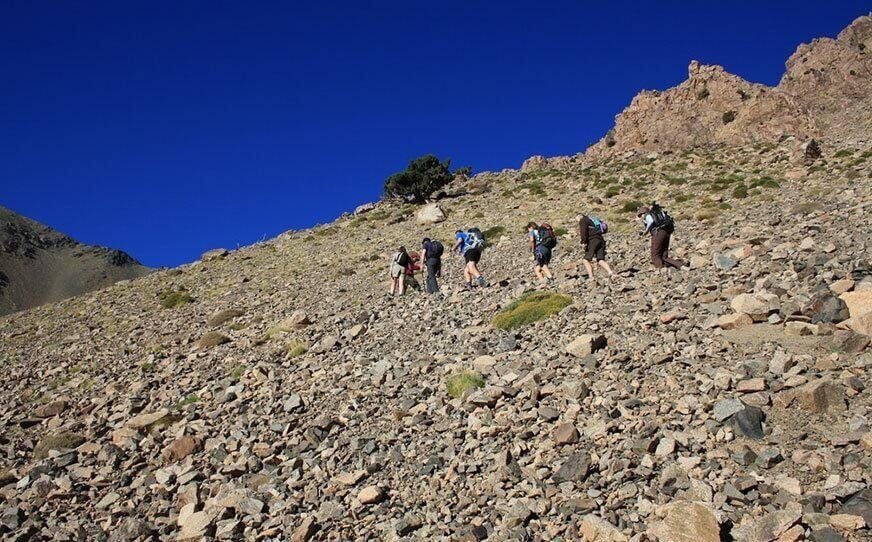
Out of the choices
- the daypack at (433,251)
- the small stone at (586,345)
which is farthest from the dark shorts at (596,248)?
the small stone at (586,345)

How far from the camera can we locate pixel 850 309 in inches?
322

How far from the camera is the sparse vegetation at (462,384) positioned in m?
9.51

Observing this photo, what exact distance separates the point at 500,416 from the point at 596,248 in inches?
330

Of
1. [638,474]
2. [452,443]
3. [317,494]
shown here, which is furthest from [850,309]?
[317,494]

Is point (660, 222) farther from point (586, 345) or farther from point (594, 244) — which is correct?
point (586, 345)

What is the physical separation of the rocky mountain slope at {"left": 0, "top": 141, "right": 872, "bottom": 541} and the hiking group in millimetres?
595

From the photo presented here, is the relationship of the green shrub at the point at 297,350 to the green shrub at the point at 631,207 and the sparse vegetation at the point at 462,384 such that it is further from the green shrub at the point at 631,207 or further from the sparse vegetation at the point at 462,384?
the green shrub at the point at 631,207

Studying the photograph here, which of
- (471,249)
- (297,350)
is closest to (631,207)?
(471,249)

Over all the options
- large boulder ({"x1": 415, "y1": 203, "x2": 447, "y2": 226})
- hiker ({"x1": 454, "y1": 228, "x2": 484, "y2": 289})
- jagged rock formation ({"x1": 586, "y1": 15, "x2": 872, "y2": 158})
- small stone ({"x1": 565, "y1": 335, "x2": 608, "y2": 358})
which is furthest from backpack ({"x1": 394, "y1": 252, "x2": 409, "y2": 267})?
jagged rock formation ({"x1": 586, "y1": 15, "x2": 872, "y2": 158})

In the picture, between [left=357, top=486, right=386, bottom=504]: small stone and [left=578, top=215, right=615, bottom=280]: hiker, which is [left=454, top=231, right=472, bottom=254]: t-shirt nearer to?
[left=578, top=215, right=615, bottom=280]: hiker

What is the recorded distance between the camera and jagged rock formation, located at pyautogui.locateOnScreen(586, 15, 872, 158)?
5225cm

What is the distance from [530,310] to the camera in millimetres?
12852

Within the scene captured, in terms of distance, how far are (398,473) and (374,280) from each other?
16893 millimetres

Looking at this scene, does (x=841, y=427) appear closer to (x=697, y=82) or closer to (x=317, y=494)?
(x=317, y=494)
